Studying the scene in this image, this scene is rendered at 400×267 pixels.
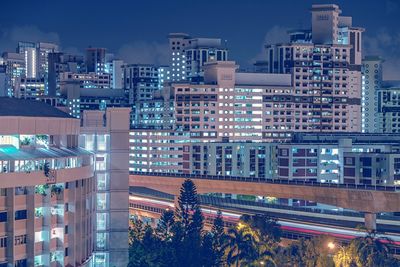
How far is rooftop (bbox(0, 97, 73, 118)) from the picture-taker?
214 feet

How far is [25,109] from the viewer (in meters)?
67.7

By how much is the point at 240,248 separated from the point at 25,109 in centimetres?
2415

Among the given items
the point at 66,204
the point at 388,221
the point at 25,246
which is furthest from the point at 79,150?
the point at 388,221

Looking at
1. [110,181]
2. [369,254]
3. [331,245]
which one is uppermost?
[110,181]

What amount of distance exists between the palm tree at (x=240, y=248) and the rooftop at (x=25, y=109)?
19873 millimetres

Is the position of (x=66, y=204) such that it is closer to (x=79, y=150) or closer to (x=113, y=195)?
(x=79, y=150)

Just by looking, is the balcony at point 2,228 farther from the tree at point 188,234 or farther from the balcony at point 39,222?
the tree at point 188,234

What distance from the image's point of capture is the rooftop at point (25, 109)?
65250mm

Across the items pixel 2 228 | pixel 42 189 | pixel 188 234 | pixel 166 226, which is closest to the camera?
pixel 2 228

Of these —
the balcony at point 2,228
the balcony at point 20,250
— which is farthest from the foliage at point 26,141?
the balcony at point 20,250

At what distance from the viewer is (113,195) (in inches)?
3034

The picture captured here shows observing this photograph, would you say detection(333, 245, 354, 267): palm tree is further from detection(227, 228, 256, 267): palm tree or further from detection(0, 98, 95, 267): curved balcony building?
detection(0, 98, 95, 267): curved balcony building

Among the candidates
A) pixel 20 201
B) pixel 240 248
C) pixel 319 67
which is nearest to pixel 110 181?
pixel 240 248

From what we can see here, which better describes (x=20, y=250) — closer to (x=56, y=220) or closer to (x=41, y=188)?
(x=41, y=188)
